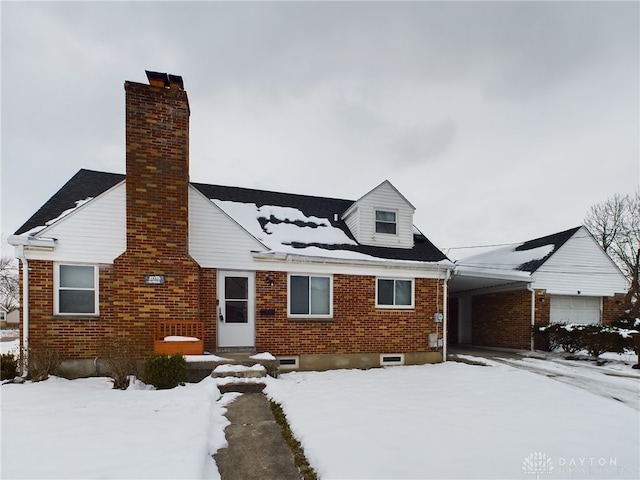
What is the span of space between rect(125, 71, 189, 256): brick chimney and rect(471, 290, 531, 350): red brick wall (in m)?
14.3

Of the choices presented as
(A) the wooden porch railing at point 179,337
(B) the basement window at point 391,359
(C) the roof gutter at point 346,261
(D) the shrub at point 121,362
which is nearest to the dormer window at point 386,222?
(C) the roof gutter at point 346,261

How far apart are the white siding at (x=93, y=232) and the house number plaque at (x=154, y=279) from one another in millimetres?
943

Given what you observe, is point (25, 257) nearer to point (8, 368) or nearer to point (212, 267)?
point (8, 368)

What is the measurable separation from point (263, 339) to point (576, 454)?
713cm

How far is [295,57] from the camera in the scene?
1220 centimetres

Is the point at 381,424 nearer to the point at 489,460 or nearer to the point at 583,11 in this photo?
the point at 489,460

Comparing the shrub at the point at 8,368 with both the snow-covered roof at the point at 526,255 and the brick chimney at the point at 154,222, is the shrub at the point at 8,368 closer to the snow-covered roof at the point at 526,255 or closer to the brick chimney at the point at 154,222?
the brick chimney at the point at 154,222

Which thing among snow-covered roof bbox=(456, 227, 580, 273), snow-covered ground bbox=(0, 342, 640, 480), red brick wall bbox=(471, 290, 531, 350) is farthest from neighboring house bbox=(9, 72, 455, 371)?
red brick wall bbox=(471, 290, 531, 350)

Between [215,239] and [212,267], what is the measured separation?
792mm

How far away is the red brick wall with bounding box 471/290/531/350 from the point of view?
14125mm

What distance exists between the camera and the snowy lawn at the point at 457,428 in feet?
11.7

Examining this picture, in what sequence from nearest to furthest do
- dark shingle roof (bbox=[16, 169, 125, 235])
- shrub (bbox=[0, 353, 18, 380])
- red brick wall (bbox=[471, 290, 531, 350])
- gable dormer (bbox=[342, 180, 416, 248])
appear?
shrub (bbox=[0, 353, 18, 380]) < dark shingle roof (bbox=[16, 169, 125, 235]) < gable dormer (bbox=[342, 180, 416, 248]) < red brick wall (bbox=[471, 290, 531, 350])

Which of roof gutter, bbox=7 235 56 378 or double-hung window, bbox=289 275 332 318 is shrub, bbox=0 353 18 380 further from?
double-hung window, bbox=289 275 332 318

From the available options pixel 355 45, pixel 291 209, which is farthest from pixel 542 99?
pixel 291 209
